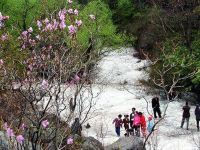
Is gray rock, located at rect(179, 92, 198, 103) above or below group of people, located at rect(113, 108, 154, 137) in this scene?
above

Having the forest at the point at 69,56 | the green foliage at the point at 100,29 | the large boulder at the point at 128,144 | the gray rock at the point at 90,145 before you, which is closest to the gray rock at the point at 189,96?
the forest at the point at 69,56

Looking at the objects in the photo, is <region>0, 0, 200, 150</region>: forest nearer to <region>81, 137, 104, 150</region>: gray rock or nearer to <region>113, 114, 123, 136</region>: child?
<region>81, 137, 104, 150</region>: gray rock

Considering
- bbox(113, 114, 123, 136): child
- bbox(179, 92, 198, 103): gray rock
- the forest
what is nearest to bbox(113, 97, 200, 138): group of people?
bbox(113, 114, 123, 136): child

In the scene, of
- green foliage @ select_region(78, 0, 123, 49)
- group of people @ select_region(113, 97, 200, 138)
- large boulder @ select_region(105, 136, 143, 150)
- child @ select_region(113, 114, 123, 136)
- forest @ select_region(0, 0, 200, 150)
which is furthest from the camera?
green foliage @ select_region(78, 0, 123, 49)

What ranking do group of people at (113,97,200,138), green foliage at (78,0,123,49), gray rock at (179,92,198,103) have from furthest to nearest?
green foliage at (78,0,123,49)
gray rock at (179,92,198,103)
group of people at (113,97,200,138)

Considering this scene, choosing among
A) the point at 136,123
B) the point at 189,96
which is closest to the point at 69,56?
the point at 136,123

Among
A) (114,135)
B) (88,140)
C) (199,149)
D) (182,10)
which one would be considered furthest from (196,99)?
(88,140)

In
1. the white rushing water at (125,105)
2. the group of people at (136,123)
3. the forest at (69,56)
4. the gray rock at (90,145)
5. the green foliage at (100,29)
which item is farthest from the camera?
the green foliage at (100,29)

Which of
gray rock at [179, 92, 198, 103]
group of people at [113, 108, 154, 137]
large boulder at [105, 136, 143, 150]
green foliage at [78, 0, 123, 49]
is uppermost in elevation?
green foliage at [78, 0, 123, 49]

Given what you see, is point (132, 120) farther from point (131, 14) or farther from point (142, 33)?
point (131, 14)

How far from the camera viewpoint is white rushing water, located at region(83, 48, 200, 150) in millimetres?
21656

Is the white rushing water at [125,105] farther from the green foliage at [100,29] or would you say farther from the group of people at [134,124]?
the green foliage at [100,29]

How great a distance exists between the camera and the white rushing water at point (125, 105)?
71.1 feet

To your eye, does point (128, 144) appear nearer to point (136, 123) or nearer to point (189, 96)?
point (136, 123)
